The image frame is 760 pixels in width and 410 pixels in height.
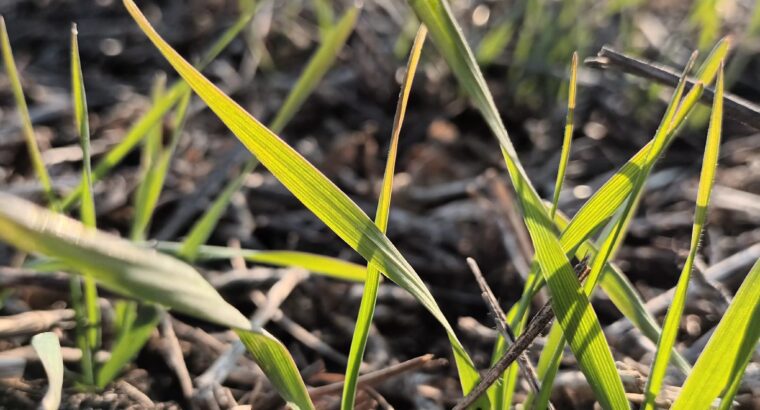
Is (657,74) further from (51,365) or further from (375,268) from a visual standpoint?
(51,365)

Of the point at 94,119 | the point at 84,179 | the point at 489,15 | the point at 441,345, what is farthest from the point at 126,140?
the point at 489,15

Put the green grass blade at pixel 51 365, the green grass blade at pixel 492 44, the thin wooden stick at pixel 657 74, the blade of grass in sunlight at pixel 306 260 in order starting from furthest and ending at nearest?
the green grass blade at pixel 492 44, the blade of grass in sunlight at pixel 306 260, the thin wooden stick at pixel 657 74, the green grass blade at pixel 51 365

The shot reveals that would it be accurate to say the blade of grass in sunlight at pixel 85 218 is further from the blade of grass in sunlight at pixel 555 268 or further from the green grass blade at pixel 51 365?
the blade of grass in sunlight at pixel 555 268

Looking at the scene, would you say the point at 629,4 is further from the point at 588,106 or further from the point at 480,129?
the point at 480,129

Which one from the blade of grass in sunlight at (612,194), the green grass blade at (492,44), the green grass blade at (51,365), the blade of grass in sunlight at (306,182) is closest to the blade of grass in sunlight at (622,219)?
the blade of grass in sunlight at (612,194)

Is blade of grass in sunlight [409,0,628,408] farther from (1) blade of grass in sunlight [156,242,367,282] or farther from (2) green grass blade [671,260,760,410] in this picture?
(1) blade of grass in sunlight [156,242,367,282]

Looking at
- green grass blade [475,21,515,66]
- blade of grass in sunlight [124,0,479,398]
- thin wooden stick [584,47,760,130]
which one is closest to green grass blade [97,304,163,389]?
blade of grass in sunlight [124,0,479,398]
